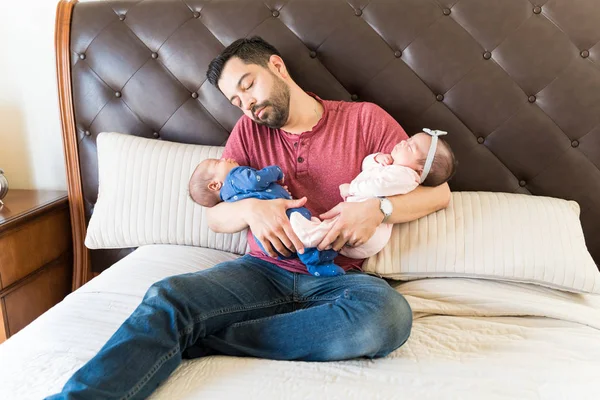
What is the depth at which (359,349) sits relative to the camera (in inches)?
45.0

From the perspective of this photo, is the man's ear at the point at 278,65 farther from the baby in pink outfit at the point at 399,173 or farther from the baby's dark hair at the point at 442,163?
the baby's dark hair at the point at 442,163

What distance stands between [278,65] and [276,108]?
19 centimetres

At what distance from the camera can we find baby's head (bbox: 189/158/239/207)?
153 cm

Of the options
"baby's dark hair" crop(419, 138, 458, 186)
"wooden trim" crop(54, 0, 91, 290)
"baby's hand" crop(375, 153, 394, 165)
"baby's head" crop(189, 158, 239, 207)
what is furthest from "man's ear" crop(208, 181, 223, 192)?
"wooden trim" crop(54, 0, 91, 290)

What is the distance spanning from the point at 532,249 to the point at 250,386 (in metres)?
0.97

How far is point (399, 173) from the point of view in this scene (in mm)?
1410

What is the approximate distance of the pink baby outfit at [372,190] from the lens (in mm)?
1354

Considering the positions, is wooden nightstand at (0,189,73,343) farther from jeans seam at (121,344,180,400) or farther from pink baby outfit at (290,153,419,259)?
pink baby outfit at (290,153,419,259)

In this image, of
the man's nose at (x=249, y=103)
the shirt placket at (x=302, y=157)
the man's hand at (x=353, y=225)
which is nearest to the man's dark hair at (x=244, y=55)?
the man's nose at (x=249, y=103)

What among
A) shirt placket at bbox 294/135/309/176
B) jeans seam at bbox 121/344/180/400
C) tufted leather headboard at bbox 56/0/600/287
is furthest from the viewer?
tufted leather headboard at bbox 56/0/600/287

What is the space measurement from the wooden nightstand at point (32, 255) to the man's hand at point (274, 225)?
38.8 inches

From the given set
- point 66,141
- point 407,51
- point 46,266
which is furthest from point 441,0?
point 46,266

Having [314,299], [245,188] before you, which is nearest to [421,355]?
[314,299]

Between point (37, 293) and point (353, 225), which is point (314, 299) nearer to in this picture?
point (353, 225)
